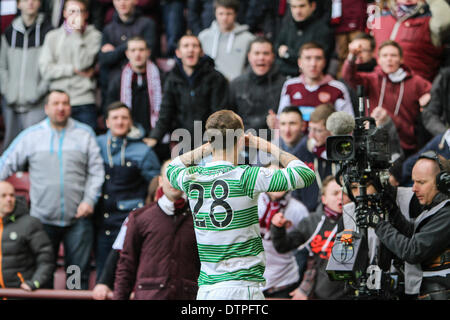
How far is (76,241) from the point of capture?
27.6ft

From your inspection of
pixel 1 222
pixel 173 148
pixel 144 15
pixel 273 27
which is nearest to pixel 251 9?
pixel 273 27

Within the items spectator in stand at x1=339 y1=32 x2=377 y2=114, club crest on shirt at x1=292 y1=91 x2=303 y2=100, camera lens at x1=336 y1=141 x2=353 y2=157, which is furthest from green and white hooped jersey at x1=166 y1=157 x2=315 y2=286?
spectator in stand at x1=339 y1=32 x2=377 y2=114

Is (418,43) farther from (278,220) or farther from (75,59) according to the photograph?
(75,59)

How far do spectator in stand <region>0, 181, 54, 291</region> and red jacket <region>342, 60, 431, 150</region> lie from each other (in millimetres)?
3698

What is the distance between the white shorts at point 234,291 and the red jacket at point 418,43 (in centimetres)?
498

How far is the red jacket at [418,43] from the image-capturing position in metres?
9.23

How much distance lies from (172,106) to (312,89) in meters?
1.56

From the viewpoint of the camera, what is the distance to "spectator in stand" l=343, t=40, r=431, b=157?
28.4 ft

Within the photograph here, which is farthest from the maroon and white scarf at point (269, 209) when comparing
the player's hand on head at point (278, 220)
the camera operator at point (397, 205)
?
the camera operator at point (397, 205)

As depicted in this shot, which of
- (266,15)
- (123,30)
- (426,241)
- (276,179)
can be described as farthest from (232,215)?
(266,15)

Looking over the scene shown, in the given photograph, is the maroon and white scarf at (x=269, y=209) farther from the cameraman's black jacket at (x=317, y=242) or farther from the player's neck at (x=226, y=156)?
the player's neck at (x=226, y=156)

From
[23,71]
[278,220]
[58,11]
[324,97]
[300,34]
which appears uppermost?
[58,11]

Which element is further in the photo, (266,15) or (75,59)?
(266,15)

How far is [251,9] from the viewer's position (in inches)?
403
